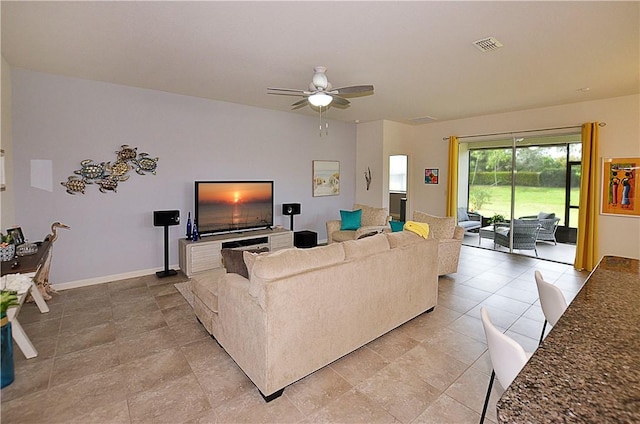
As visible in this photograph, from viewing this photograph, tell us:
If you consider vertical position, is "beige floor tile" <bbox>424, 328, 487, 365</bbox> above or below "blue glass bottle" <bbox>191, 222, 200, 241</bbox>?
below

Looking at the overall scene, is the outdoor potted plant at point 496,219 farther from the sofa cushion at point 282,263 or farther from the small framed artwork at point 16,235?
the small framed artwork at point 16,235

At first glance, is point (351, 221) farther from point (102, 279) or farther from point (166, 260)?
point (102, 279)

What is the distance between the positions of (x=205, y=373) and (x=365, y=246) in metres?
1.72

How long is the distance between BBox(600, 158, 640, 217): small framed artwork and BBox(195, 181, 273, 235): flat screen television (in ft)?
19.5

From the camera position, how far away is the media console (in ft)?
16.2

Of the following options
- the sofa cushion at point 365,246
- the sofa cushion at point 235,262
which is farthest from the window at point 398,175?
the sofa cushion at point 235,262

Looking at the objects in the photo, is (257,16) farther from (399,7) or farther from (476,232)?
(476,232)

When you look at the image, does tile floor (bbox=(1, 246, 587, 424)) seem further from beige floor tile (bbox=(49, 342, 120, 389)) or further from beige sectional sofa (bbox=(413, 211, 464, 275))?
beige sectional sofa (bbox=(413, 211, 464, 275))

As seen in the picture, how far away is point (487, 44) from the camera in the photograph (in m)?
3.19

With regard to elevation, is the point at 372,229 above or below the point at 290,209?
below

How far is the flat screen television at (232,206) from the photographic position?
17.6 ft

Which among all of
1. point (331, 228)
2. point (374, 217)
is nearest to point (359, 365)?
point (331, 228)

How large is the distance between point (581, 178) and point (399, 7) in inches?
203

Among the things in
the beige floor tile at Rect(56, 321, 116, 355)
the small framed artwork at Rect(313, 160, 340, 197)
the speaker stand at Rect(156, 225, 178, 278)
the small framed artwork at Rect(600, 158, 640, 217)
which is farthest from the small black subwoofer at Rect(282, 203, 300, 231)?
the small framed artwork at Rect(600, 158, 640, 217)
